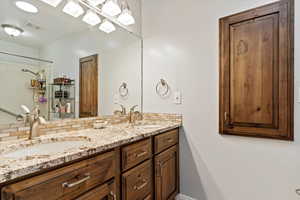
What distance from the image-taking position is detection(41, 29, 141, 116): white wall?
1.44 meters

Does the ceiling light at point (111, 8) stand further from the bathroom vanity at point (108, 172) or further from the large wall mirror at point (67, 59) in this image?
the bathroom vanity at point (108, 172)

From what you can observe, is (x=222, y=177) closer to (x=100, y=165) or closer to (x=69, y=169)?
(x=100, y=165)

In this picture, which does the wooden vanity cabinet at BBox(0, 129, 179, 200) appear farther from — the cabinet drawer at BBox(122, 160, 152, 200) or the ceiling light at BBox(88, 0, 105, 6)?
the ceiling light at BBox(88, 0, 105, 6)

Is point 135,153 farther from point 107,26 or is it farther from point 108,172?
point 107,26

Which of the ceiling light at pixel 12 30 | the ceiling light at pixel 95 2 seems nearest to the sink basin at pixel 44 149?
the ceiling light at pixel 12 30

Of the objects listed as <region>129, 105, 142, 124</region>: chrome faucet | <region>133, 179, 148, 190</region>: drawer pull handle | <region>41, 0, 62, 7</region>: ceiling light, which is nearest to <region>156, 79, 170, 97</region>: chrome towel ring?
<region>129, 105, 142, 124</region>: chrome faucet

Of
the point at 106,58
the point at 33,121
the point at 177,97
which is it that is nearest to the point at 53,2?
the point at 106,58

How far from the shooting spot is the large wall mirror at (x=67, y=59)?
1.16 meters

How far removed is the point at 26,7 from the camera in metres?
1.23

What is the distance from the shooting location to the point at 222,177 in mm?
1622

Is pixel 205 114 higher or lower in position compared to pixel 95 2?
lower

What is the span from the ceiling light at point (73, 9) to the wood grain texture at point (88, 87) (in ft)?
1.24

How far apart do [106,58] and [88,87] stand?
1.28 feet

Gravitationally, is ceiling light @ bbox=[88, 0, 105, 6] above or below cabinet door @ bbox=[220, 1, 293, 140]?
above
